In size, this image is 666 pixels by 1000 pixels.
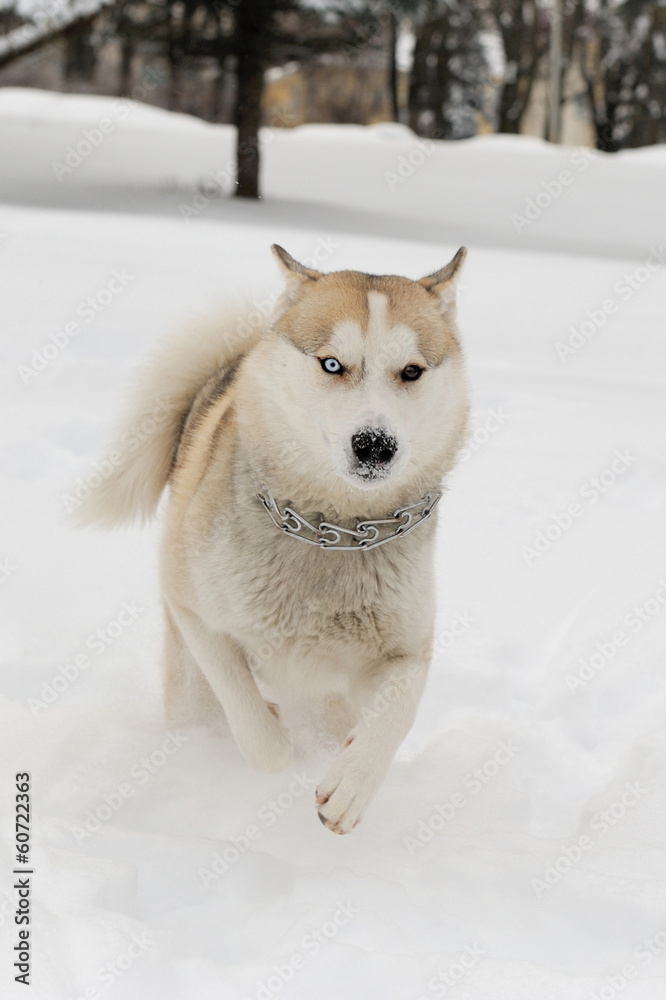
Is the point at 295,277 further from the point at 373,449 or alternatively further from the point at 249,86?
the point at 249,86

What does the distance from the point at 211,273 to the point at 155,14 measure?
479cm

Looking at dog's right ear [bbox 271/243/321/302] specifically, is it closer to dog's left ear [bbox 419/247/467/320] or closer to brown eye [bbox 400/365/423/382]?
dog's left ear [bbox 419/247/467/320]

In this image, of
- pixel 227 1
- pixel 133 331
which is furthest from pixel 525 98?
pixel 133 331

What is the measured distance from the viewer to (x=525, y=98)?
20.4 m

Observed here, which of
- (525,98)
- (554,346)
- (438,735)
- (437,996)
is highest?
(437,996)

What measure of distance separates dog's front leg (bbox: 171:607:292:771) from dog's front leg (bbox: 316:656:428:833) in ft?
0.73

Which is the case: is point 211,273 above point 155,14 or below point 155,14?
below

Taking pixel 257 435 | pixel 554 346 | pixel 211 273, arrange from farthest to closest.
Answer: pixel 211 273 → pixel 554 346 → pixel 257 435

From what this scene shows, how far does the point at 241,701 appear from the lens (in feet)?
7.70

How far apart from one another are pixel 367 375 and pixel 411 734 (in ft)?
4.53

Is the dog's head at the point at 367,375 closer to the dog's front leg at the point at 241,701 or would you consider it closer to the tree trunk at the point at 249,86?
the dog's front leg at the point at 241,701

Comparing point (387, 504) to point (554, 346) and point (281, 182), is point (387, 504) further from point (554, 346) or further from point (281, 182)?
point (281, 182)

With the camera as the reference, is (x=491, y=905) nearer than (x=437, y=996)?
No

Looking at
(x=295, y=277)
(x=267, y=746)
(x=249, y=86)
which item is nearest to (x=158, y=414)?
(x=295, y=277)
